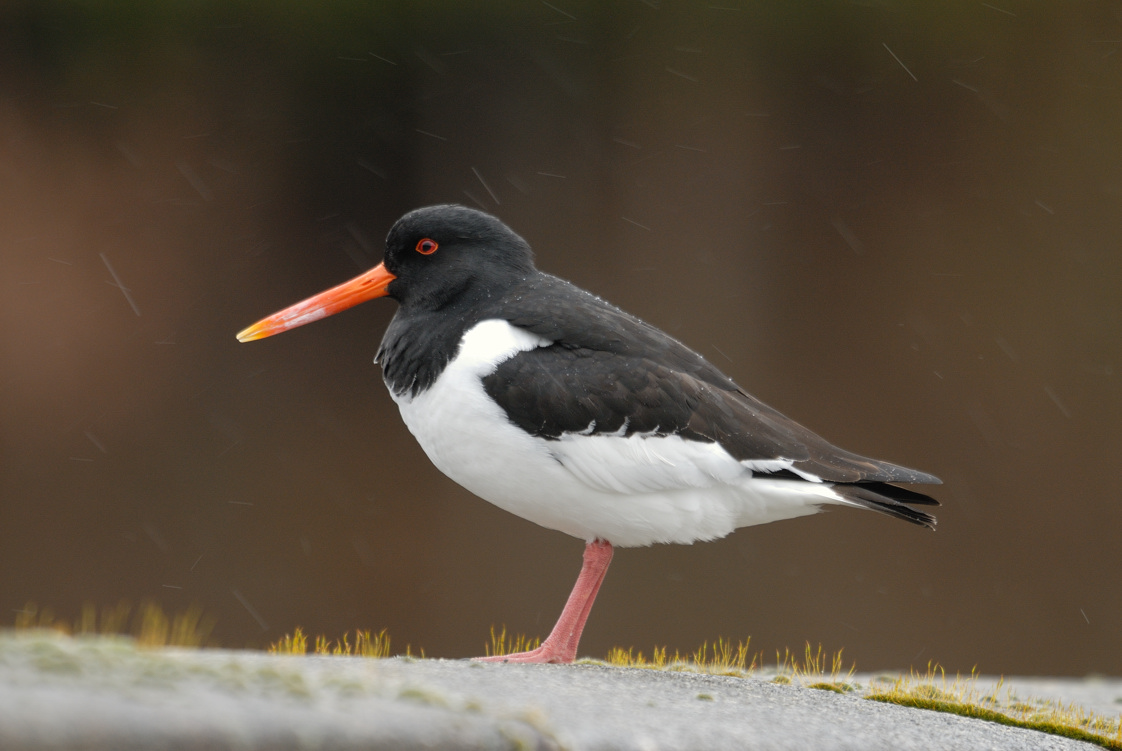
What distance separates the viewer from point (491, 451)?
117 inches

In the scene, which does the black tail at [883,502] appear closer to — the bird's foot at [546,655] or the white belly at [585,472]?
the white belly at [585,472]

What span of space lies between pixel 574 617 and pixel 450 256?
1241mm

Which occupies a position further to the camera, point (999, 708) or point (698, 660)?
point (698, 660)

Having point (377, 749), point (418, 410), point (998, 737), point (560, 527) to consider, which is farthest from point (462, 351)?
Result: point (998, 737)

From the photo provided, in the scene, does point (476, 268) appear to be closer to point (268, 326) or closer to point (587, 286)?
point (268, 326)

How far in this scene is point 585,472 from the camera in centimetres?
294

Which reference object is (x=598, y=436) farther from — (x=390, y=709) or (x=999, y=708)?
(x=999, y=708)

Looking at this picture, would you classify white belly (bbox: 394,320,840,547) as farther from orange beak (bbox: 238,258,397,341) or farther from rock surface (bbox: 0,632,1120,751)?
orange beak (bbox: 238,258,397,341)

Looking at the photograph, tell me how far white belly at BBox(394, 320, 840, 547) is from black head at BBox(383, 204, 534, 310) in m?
0.31

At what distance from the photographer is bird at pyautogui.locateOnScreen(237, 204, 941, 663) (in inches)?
116

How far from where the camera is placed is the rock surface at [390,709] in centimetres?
149

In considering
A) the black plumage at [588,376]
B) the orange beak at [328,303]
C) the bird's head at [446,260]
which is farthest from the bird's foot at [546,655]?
the orange beak at [328,303]

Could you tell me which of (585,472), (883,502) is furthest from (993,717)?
(585,472)

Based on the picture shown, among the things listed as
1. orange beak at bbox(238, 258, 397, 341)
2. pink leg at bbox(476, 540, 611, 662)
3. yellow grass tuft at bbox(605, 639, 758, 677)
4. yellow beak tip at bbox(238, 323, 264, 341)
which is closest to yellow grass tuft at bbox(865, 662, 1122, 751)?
yellow grass tuft at bbox(605, 639, 758, 677)
